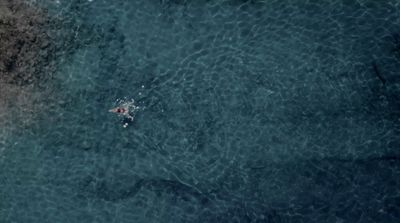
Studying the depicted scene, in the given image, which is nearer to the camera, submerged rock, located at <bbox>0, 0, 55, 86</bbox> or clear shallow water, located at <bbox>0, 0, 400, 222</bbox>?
clear shallow water, located at <bbox>0, 0, 400, 222</bbox>

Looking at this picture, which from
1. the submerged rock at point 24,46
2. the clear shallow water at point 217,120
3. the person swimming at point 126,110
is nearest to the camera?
the clear shallow water at point 217,120

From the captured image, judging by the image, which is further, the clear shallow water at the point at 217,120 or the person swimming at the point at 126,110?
the person swimming at the point at 126,110

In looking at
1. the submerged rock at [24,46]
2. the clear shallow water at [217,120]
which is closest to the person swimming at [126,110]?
the clear shallow water at [217,120]

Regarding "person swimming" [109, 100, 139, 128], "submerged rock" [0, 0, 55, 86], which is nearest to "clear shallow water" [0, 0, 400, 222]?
"person swimming" [109, 100, 139, 128]

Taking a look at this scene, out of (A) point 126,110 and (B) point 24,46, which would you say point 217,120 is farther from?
(B) point 24,46

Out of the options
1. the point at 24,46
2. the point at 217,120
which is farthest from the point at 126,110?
the point at 24,46

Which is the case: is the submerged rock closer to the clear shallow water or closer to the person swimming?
the clear shallow water

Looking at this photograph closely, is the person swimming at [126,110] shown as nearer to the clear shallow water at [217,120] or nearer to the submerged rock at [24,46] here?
the clear shallow water at [217,120]

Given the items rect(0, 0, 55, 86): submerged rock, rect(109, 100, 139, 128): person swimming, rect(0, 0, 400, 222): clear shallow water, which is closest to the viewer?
rect(0, 0, 400, 222): clear shallow water
